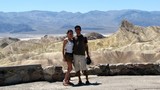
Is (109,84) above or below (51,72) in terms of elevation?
below

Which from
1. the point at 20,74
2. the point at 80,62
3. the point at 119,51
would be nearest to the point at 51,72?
the point at 20,74

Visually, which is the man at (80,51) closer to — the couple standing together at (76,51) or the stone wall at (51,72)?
the couple standing together at (76,51)

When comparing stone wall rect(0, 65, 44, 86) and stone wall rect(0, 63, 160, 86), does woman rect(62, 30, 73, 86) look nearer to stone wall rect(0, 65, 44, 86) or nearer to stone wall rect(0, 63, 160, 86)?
stone wall rect(0, 63, 160, 86)

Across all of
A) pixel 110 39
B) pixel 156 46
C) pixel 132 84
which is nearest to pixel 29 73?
pixel 132 84

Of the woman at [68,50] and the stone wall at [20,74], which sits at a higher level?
the woman at [68,50]

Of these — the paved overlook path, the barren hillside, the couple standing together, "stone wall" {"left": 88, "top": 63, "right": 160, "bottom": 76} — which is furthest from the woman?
the barren hillside

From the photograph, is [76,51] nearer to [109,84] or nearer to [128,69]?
[109,84]

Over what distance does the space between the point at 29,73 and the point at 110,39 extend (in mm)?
33117

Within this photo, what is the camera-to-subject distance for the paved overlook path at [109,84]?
41.3ft

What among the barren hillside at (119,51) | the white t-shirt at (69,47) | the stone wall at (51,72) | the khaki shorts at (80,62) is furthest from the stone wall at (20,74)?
the barren hillside at (119,51)

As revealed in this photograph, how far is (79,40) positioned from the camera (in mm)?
13328

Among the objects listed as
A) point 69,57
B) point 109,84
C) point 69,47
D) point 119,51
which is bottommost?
point 119,51

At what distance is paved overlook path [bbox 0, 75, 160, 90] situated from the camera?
12602mm

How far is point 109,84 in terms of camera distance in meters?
13.2
